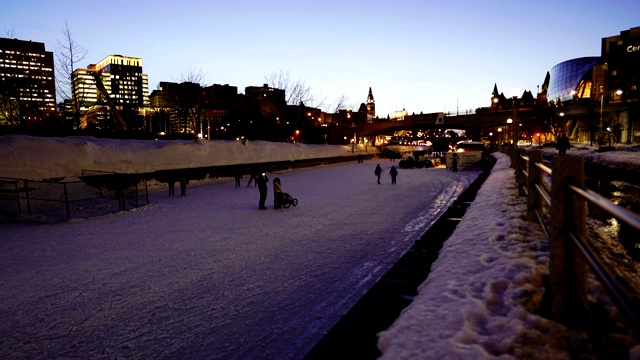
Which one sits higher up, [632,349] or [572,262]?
[572,262]

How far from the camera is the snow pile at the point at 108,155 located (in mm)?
17828

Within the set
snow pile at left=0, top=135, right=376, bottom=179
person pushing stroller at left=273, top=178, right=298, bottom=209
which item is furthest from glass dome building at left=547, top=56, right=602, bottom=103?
person pushing stroller at left=273, top=178, right=298, bottom=209

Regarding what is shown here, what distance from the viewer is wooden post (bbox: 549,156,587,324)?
268 cm

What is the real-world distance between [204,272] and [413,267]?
4.11 m

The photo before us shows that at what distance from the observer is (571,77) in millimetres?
129125

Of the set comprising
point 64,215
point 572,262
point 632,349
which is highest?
point 572,262

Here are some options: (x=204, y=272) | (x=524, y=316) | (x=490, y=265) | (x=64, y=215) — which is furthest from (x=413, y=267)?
(x=64, y=215)

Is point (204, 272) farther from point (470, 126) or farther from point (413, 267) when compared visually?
point (470, 126)

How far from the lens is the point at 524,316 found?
3.01 meters

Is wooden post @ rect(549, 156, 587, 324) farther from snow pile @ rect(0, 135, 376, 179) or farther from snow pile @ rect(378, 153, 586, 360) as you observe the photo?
snow pile @ rect(0, 135, 376, 179)

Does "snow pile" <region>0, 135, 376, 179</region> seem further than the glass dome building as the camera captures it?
No

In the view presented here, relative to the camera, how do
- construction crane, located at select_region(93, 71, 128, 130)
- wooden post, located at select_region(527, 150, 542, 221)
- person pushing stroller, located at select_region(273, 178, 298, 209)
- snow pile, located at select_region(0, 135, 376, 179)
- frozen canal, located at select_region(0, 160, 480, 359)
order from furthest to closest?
construction crane, located at select_region(93, 71, 128, 130) → snow pile, located at select_region(0, 135, 376, 179) → person pushing stroller, located at select_region(273, 178, 298, 209) → wooden post, located at select_region(527, 150, 542, 221) → frozen canal, located at select_region(0, 160, 480, 359)

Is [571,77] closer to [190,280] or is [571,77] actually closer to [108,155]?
[108,155]

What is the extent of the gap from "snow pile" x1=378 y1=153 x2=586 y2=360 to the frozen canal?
159 cm
